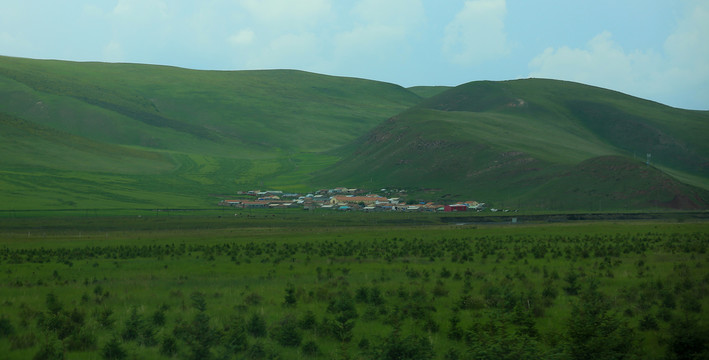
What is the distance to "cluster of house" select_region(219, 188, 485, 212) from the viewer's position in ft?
488

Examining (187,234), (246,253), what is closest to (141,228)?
(187,234)

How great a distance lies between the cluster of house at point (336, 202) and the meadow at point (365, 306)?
103 metres

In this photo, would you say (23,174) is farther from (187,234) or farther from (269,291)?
(269,291)

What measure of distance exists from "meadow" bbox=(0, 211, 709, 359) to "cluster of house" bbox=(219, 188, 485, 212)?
10291cm

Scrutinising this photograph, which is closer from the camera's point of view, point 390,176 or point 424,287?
point 424,287

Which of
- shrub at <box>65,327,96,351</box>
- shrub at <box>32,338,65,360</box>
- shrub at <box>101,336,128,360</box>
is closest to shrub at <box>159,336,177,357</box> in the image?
shrub at <box>101,336,128,360</box>

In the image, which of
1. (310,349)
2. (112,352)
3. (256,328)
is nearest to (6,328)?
(112,352)

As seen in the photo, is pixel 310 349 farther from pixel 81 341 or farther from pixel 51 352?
pixel 51 352

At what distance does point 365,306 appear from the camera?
24516mm

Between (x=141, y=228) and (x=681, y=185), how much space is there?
121557 mm

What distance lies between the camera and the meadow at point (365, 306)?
671 inches

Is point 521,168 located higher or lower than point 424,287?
higher

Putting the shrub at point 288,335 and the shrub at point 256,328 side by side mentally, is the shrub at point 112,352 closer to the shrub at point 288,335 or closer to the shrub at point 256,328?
the shrub at point 256,328

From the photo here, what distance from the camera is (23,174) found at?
16900 cm
